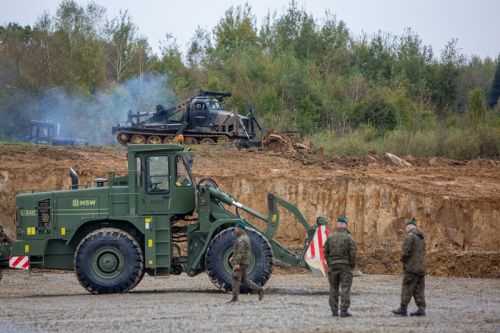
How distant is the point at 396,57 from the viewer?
6259 cm

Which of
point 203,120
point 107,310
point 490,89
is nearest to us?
point 107,310

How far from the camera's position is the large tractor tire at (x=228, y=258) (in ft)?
61.9

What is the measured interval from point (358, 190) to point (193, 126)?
1270 cm

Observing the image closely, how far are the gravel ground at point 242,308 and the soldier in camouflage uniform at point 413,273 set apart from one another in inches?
12.0

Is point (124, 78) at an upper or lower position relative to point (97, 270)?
upper

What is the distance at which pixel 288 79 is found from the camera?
52406 mm

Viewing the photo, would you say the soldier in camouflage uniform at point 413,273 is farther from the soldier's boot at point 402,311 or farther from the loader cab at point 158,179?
the loader cab at point 158,179

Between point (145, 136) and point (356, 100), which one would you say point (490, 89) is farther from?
point (145, 136)

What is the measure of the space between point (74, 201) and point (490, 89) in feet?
143

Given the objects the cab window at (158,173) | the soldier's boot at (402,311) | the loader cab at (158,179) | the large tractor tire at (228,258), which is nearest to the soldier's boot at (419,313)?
the soldier's boot at (402,311)

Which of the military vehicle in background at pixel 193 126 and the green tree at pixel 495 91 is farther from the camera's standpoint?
the green tree at pixel 495 91

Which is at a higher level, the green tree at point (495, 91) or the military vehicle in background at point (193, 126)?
the green tree at point (495, 91)

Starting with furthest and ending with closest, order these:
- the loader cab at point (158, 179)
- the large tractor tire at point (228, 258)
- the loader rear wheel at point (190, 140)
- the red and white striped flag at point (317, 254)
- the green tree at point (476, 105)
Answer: the green tree at point (476, 105), the loader rear wheel at point (190, 140), the loader cab at point (158, 179), the red and white striped flag at point (317, 254), the large tractor tire at point (228, 258)

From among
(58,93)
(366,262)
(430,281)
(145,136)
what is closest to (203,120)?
(145,136)
